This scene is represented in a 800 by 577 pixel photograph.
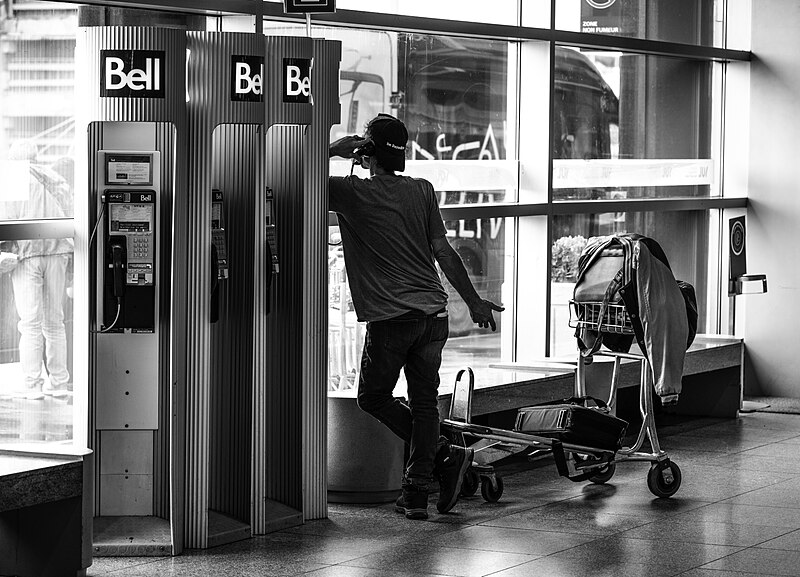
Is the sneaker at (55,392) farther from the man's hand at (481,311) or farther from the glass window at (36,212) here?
the man's hand at (481,311)

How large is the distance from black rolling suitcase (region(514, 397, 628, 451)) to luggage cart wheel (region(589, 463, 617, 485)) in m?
0.39

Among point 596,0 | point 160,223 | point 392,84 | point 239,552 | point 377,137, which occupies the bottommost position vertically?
point 239,552

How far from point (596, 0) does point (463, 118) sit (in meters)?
1.69

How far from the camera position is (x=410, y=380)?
19.9 feet

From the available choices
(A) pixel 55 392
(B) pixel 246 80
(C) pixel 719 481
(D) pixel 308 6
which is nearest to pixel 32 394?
(A) pixel 55 392

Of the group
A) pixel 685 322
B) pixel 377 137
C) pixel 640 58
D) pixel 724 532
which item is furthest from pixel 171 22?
pixel 640 58

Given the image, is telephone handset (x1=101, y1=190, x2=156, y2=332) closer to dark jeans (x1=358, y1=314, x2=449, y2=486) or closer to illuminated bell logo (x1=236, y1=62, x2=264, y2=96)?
illuminated bell logo (x1=236, y1=62, x2=264, y2=96)

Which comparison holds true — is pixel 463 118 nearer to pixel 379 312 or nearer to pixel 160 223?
pixel 379 312

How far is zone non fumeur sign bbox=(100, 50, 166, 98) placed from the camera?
5312 millimetres

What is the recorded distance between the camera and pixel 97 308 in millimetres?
5512

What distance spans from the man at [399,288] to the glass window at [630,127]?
295 centimetres

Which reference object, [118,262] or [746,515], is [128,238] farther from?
[746,515]

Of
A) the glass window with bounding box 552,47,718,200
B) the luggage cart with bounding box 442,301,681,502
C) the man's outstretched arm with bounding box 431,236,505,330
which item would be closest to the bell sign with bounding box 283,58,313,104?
the man's outstretched arm with bounding box 431,236,505,330

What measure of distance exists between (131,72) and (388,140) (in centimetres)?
125
